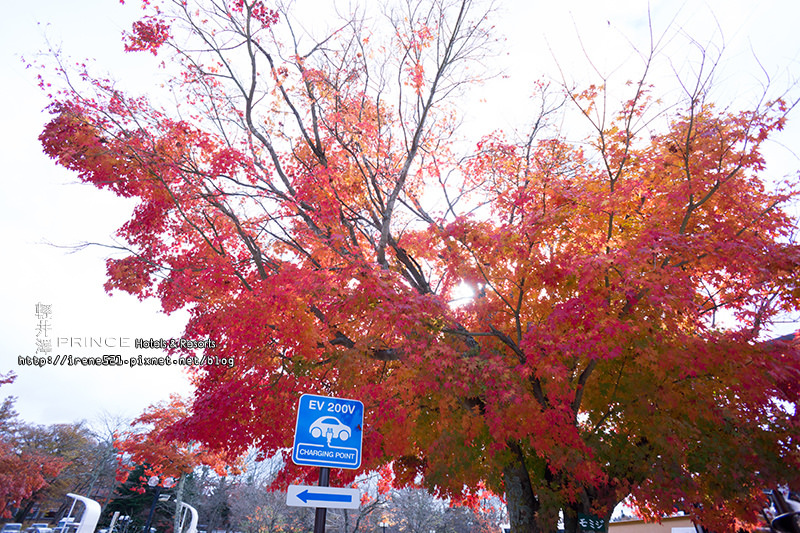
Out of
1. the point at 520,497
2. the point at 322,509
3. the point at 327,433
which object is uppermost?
the point at 327,433

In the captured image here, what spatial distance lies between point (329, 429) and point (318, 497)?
546 millimetres

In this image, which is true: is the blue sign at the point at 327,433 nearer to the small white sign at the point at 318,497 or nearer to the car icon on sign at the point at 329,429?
the car icon on sign at the point at 329,429

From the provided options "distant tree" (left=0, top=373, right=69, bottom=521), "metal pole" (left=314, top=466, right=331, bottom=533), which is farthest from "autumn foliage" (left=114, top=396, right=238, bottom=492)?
"metal pole" (left=314, top=466, right=331, bottom=533)

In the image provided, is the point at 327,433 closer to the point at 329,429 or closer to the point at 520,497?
the point at 329,429

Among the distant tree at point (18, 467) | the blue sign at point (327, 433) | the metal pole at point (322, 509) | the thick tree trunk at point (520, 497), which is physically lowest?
the distant tree at point (18, 467)

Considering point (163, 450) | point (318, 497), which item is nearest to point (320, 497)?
point (318, 497)

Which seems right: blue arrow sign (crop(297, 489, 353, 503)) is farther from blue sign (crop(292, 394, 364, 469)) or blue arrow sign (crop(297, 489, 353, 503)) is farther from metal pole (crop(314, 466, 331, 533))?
blue sign (crop(292, 394, 364, 469))

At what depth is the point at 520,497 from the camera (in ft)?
25.5

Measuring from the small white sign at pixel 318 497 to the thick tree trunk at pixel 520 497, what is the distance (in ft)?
18.6

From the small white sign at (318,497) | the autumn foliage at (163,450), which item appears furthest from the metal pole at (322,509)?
the autumn foliage at (163,450)

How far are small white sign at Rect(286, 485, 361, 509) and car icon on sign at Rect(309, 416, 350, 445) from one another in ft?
1.31

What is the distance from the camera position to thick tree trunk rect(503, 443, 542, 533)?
24.6ft

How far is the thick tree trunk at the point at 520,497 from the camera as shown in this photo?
24.6 feet

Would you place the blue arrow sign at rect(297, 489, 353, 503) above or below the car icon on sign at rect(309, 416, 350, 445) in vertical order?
below
